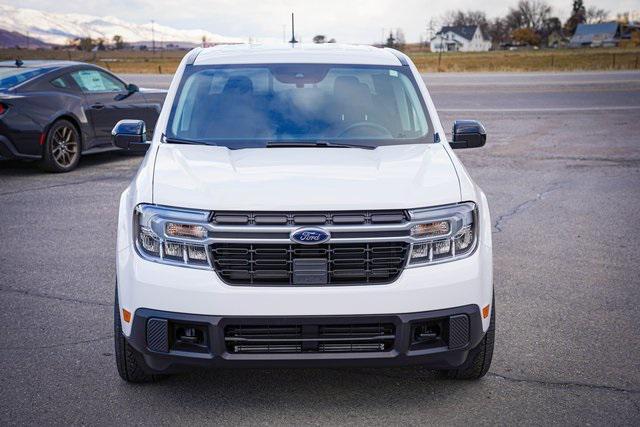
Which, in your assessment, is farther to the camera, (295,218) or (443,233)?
(443,233)

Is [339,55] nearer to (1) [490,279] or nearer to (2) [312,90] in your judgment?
(2) [312,90]

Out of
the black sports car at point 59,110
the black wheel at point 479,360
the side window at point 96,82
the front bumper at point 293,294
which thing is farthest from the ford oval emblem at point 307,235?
the side window at point 96,82

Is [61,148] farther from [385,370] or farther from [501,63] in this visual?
[501,63]

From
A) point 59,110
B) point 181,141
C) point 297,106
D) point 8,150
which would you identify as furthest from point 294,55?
point 59,110

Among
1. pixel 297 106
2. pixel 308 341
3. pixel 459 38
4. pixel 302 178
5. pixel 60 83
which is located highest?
pixel 459 38

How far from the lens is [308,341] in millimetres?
3707

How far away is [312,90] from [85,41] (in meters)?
171

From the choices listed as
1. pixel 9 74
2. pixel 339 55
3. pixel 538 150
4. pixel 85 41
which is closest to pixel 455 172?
pixel 339 55

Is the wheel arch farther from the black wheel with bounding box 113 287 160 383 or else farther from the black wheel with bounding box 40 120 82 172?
the black wheel with bounding box 113 287 160 383

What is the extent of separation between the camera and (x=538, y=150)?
14.0 m

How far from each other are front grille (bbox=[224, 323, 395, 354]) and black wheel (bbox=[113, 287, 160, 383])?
0.59 metres

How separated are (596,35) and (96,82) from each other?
162 metres

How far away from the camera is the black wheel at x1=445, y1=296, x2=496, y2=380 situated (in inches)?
164

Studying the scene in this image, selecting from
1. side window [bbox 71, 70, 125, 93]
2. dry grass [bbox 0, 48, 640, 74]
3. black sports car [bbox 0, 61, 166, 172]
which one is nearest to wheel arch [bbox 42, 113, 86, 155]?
black sports car [bbox 0, 61, 166, 172]
